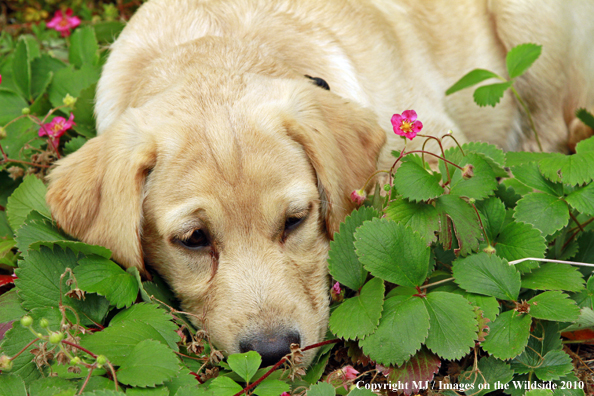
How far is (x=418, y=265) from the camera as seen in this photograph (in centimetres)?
243

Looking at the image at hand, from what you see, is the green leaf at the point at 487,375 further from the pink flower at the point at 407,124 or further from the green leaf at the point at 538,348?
the pink flower at the point at 407,124

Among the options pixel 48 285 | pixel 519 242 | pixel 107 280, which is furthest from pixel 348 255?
pixel 48 285

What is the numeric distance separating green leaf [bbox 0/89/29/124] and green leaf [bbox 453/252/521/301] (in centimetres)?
326

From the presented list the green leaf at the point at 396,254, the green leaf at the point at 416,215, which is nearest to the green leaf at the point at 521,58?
the green leaf at the point at 416,215

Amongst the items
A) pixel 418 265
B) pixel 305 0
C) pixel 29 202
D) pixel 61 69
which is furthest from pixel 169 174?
pixel 61 69

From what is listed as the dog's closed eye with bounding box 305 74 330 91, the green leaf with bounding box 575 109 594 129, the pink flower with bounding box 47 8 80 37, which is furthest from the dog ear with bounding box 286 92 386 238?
the pink flower with bounding box 47 8 80 37

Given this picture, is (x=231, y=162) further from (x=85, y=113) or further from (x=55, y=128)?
(x=85, y=113)

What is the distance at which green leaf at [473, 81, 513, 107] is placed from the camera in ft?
10.8

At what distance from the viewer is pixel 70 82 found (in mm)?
4262

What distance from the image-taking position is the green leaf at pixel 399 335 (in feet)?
7.47

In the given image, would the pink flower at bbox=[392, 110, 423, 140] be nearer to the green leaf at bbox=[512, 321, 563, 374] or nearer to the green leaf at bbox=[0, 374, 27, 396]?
the green leaf at bbox=[512, 321, 563, 374]

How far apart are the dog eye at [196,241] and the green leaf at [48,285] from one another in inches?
18.4

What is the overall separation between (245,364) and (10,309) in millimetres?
1227

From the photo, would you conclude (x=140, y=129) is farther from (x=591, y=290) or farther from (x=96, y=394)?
(x=591, y=290)
